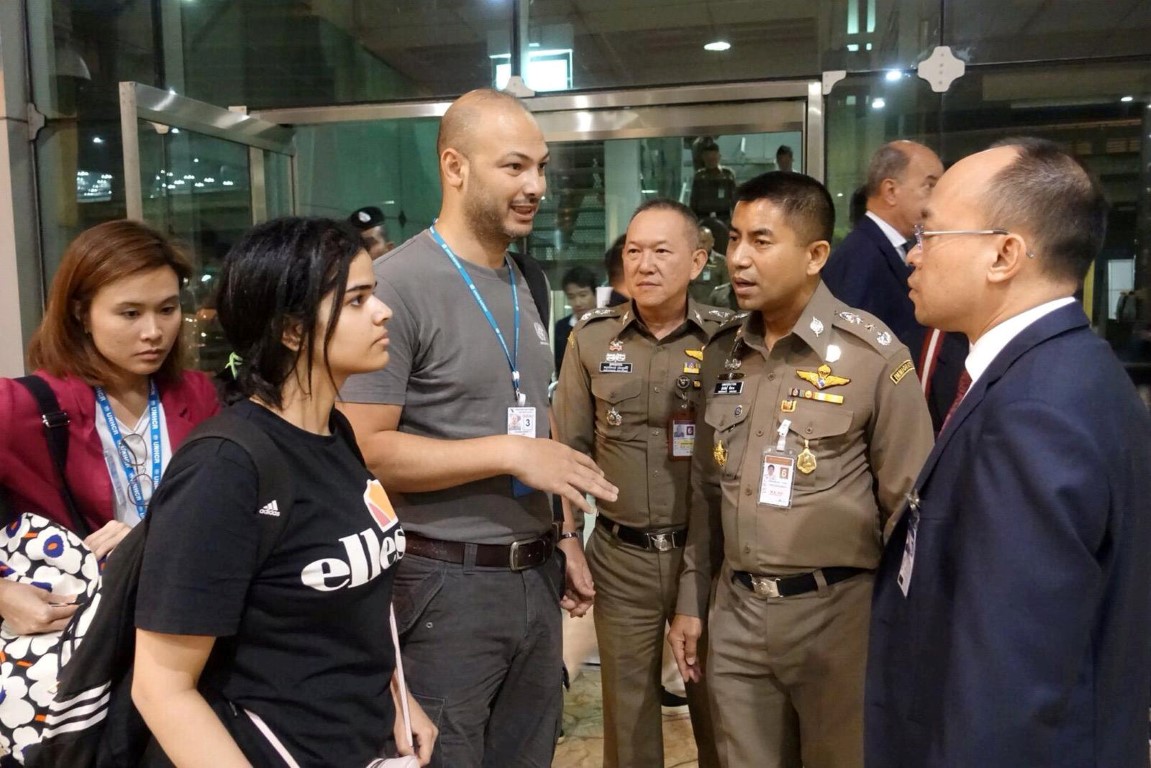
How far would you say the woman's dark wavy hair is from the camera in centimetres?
112

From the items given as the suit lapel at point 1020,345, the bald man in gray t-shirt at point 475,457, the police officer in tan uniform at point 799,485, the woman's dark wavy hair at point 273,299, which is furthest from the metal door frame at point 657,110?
the woman's dark wavy hair at point 273,299

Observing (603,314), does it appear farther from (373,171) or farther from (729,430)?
(373,171)

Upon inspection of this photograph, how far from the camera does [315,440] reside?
3.81ft

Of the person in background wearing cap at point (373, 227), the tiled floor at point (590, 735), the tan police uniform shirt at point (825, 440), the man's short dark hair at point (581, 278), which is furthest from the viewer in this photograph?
the man's short dark hair at point (581, 278)

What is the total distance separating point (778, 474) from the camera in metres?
1.82

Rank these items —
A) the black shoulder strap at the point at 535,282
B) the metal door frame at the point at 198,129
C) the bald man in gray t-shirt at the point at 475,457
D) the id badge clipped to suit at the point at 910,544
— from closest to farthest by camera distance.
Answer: the id badge clipped to suit at the point at 910,544 → the bald man in gray t-shirt at the point at 475,457 → the black shoulder strap at the point at 535,282 → the metal door frame at the point at 198,129

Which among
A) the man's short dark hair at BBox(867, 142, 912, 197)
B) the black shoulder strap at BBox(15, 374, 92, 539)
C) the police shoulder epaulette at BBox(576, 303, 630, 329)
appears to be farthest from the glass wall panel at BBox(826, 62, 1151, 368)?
the black shoulder strap at BBox(15, 374, 92, 539)

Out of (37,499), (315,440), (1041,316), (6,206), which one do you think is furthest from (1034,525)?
(6,206)

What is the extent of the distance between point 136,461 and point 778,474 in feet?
4.28

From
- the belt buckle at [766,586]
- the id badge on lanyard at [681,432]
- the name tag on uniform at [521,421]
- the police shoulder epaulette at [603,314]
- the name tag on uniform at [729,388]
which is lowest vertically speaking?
the belt buckle at [766,586]

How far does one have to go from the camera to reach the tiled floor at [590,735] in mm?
2863

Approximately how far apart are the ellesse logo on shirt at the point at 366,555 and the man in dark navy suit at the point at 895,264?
1.87 m

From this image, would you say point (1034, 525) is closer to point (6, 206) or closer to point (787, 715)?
point (787, 715)

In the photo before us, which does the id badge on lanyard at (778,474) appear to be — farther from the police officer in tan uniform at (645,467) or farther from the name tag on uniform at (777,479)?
the police officer in tan uniform at (645,467)
